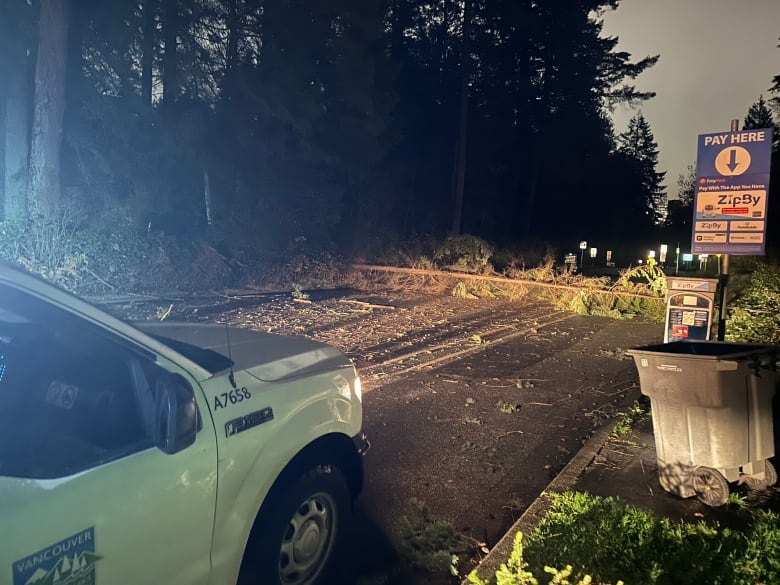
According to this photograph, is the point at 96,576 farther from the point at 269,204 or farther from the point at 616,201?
the point at 616,201

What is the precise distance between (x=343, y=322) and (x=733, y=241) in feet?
24.0

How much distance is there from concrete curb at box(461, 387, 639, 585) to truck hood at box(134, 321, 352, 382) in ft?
4.67

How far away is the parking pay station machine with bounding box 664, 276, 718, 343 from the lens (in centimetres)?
657

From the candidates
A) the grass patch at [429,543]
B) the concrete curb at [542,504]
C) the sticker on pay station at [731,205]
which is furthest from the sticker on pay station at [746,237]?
the grass patch at [429,543]

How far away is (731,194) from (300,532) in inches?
232

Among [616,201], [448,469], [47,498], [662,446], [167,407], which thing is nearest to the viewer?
[47,498]

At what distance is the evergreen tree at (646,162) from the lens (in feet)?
180

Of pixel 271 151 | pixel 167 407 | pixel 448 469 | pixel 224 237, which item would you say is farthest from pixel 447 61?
Answer: pixel 167 407

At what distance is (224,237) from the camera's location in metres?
20.0

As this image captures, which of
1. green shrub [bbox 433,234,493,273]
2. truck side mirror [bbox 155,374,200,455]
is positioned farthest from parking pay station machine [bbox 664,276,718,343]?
green shrub [bbox 433,234,493,273]

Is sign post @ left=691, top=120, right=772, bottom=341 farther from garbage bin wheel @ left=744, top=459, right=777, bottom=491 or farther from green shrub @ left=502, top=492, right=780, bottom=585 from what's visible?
green shrub @ left=502, top=492, right=780, bottom=585

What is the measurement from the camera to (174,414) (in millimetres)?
2105

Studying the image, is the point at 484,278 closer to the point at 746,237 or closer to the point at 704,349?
the point at 746,237

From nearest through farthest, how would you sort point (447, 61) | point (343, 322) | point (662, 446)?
point (662, 446), point (343, 322), point (447, 61)
